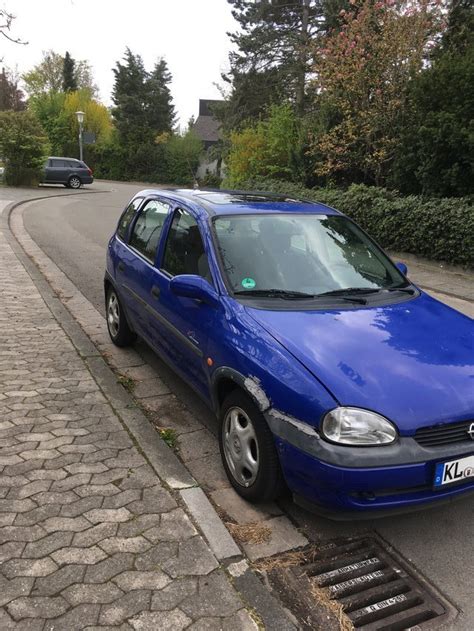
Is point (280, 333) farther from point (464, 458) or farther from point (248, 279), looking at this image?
point (464, 458)

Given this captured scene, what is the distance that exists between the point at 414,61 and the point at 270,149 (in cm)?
569

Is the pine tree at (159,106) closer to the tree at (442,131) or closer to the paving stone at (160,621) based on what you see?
the tree at (442,131)

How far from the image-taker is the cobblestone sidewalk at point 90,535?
7.22ft

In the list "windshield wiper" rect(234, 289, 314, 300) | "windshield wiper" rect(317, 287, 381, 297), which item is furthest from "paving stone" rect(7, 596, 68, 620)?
"windshield wiper" rect(317, 287, 381, 297)

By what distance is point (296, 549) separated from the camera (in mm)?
2703

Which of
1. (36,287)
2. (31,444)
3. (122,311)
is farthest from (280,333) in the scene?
(36,287)

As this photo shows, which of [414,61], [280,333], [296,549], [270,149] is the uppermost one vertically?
[414,61]

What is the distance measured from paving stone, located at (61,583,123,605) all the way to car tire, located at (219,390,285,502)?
0.91 metres

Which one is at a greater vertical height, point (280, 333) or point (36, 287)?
point (280, 333)

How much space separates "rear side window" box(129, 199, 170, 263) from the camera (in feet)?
14.7

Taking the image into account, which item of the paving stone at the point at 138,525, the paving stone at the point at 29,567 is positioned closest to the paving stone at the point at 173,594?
the paving stone at the point at 138,525

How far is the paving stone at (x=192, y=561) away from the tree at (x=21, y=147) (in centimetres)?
2602

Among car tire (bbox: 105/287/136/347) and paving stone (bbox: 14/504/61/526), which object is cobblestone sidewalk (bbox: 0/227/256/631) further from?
car tire (bbox: 105/287/136/347)

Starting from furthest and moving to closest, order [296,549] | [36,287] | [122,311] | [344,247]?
[36,287]
[122,311]
[344,247]
[296,549]
